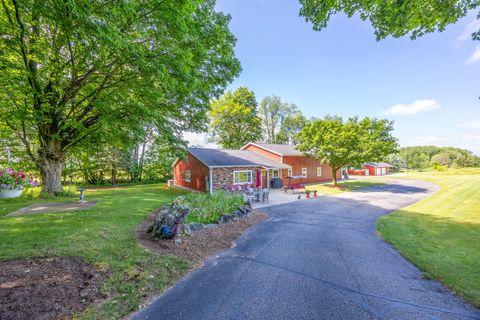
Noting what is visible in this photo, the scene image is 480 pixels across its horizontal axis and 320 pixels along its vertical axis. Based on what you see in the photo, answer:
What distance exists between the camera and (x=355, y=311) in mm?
3391

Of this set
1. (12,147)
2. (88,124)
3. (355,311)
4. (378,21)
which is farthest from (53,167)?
(378,21)

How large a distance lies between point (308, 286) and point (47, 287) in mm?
4975

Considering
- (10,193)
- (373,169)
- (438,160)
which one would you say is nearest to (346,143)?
(10,193)

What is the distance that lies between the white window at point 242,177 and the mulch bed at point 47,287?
1447 cm

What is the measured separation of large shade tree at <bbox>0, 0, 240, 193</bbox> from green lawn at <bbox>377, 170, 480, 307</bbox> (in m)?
9.53

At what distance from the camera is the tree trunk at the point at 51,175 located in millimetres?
11461

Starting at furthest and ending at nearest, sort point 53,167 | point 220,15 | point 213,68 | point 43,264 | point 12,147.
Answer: point 12,147
point 53,167
point 213,68
point 220,15
point 43,264

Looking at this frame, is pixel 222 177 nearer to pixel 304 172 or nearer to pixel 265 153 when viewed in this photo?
pixel 265 153

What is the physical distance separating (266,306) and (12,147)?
22.1 m

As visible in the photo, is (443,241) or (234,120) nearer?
(443,241)

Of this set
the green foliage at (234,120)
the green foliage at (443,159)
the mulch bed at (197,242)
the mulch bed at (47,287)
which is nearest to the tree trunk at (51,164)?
the mulch bed at (197,242)

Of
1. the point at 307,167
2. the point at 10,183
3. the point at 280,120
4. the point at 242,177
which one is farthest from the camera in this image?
the point at 280,120

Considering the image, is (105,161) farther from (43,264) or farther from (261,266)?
(261,266)

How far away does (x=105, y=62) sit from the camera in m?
8.79
